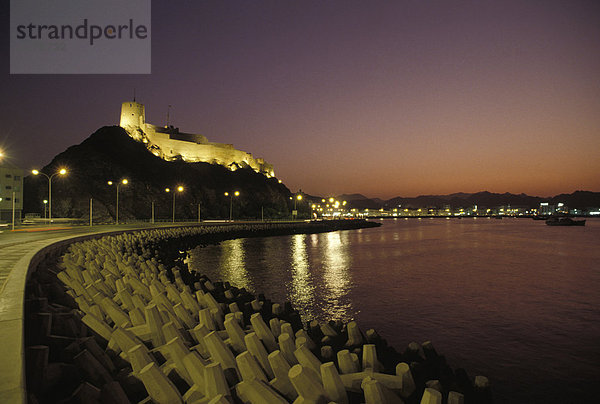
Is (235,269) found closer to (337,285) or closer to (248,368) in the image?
(337,285)

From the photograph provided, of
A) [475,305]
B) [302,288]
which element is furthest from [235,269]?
[475,305]

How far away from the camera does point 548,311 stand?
50.5 feet

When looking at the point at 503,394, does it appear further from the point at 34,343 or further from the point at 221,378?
the point at 34,343

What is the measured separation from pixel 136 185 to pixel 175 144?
33420 mm

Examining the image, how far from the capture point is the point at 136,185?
9150 centimetres

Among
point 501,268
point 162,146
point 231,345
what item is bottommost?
point 501,268

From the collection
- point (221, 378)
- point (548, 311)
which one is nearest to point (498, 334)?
point (548, 311)

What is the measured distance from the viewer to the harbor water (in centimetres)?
922

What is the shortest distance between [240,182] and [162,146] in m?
30.3

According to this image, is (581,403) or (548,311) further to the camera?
(548,311)

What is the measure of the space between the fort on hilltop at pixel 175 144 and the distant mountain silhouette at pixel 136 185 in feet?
19.0

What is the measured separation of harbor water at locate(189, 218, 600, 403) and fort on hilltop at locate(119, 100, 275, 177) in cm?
9699

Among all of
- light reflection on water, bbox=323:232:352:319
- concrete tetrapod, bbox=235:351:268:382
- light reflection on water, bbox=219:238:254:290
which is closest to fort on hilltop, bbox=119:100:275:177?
light reflection on water, bbox=219:238:254:290

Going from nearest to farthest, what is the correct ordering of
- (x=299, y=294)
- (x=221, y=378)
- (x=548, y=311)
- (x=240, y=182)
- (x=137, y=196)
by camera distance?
(x=221, y=378)
(x=548, y=311)
(x=299, y=294)
(x=137, y=196)
(x=240, y=182)
